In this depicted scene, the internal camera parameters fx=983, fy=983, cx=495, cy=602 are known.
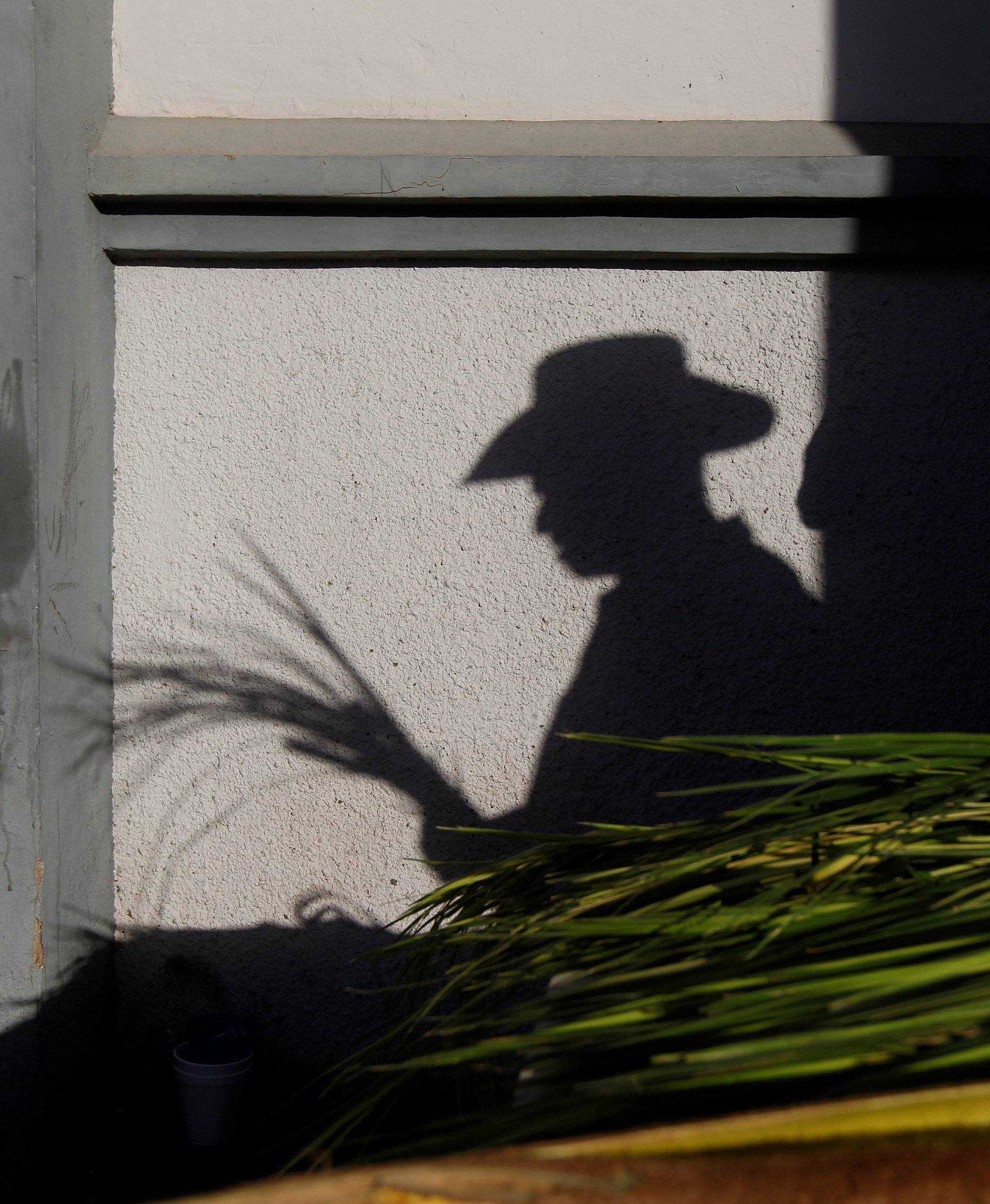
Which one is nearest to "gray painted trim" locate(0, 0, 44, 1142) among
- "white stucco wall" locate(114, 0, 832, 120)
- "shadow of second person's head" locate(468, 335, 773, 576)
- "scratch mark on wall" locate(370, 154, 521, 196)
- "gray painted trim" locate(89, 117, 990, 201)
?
"gray painted trim" locate(89, 117, 990, 201)

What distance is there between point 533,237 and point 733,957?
2009 mm

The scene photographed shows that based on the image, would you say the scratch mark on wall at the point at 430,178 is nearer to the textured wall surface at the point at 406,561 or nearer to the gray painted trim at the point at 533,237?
the gray painted trim at the point at 533,237

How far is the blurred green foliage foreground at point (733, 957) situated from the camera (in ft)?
2.06

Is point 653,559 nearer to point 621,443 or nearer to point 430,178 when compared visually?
point 621,443

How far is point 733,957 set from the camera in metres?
0.74

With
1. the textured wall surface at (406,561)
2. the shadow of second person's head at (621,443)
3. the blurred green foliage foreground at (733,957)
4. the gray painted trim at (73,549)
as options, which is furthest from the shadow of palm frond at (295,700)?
the blurred green foliage foreground at (733,957)

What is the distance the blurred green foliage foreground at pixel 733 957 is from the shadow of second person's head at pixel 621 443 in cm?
140

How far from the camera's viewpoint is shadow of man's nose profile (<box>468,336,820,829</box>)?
244 centimetres

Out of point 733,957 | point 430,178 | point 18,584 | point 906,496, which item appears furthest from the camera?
point 906,496

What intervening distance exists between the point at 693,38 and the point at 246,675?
1.97 meters

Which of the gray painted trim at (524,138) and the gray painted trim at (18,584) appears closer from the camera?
the gray painted trim at (18,584)

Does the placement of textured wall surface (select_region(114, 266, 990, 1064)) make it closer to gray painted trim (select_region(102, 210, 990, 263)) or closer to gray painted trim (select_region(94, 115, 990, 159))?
gray painted trim (select_region(102, 210, 990, 263))

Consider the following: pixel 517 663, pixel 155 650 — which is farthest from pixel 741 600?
pixel 155 650

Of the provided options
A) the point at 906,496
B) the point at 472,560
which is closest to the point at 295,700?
the point at 472,560
